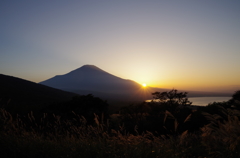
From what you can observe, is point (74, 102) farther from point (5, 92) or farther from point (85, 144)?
point (5, 92)

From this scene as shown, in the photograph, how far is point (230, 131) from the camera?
4.44 meters

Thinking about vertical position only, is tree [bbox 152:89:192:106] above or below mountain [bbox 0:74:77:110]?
above

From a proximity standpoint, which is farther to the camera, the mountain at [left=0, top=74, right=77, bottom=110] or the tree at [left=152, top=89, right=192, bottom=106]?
the mountain at [left=0, top=74, right=77, bottom=110]

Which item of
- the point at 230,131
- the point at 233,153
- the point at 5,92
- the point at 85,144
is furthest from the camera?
the point at 5,92

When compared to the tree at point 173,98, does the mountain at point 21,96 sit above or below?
below

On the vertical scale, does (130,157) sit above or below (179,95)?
below

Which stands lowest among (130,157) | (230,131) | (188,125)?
(188,125)

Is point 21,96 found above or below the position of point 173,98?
below

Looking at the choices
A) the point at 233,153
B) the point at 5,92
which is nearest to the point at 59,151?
the point at 233,153

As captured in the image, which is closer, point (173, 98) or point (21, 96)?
point (173, 98)

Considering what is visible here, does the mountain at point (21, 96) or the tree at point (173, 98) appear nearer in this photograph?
the tree at point (173, 98)

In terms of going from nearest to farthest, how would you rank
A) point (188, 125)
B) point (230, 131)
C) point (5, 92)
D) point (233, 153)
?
point (233, 153) < point (230, 131) < point (188, 125) < point (5, 92)

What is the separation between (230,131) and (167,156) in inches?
66.6

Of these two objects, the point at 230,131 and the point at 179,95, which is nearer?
the point at 230,131
